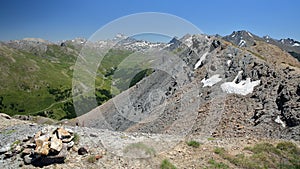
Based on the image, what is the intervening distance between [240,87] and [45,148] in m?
→ 29.1

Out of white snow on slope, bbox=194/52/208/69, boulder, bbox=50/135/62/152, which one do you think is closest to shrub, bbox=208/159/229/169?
boulder, bbox=50/135/62/152

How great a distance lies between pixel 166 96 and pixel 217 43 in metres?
17.8

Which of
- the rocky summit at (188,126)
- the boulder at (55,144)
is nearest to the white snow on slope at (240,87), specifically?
the rocky summit at (188,126)

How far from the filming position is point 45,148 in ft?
60.1

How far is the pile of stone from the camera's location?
1836cm

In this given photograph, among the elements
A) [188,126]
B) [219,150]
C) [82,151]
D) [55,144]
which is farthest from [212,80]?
[55,144]

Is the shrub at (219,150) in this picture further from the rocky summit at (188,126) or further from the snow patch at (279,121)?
the snow patch at (279,121)

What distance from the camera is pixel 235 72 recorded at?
45.0 m

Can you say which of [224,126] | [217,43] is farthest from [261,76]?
[217,43]

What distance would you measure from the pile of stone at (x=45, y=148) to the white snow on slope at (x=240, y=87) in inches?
999

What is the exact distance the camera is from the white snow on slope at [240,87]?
38812mm

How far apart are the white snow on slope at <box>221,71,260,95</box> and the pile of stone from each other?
83.2 feet

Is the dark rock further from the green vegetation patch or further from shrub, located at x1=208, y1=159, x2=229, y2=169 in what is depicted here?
the green vegetation patch

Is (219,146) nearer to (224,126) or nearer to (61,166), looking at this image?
(224,126)
